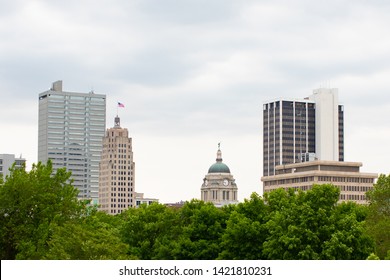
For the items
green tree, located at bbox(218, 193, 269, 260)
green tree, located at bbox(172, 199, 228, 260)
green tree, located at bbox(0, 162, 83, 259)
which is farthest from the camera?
green tree, located at bbox(172, 199, 228, 260)

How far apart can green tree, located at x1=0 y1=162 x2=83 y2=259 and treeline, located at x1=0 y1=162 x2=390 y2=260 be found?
87 mm

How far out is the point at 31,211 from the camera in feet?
281

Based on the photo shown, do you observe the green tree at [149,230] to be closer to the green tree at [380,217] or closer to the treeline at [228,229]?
the treeline at [228,229]

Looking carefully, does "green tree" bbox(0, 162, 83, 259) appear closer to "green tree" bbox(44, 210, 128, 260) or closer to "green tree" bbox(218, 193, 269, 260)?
"green tree" bbox(44, 210, 128, 260)

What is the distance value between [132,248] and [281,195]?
17866 millimetres

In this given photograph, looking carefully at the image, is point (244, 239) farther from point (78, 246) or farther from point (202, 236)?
point (78, 246)

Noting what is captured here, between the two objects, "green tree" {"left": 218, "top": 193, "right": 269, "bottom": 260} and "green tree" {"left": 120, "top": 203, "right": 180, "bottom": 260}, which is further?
"green tree" {"left": 120, "top": 203, "right": 180, "bottom": 260}

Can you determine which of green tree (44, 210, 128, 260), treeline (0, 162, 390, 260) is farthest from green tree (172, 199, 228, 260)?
green tree (44, 210, 128, 260)

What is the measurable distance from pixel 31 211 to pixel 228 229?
19.7m

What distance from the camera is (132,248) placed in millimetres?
104938

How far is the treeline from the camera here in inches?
3098

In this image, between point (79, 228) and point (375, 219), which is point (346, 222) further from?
point (79, 228)

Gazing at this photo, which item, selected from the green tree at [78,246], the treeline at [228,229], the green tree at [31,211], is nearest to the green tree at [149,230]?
the treeline at [228,229]

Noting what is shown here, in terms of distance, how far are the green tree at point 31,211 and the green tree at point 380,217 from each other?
28.3m
